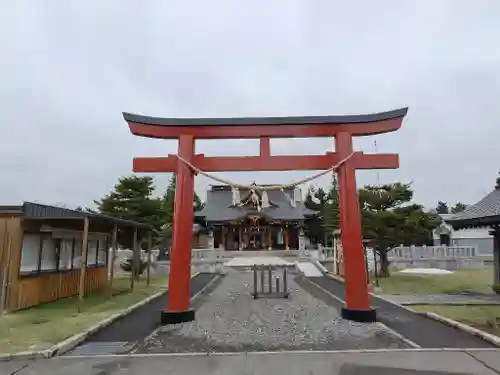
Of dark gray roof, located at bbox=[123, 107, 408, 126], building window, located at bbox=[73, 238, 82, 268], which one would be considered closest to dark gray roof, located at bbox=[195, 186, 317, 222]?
building window, located at bbox=[73, 238, 82, 268]

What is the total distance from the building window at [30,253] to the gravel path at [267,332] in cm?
528

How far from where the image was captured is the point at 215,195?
1764 inches

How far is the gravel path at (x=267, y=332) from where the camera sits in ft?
22.4

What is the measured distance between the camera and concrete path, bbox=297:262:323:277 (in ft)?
76.3

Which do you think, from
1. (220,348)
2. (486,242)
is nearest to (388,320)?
(220,348)

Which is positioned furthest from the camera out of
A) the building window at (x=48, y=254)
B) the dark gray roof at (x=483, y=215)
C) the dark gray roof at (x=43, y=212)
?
the dark gray roof at (x=483, y=215)

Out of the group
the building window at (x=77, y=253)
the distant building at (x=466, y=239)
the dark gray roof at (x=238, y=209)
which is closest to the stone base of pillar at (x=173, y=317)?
the building window at (x=77, y=253)

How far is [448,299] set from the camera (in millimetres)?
12484

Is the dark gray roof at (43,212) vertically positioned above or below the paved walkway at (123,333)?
above

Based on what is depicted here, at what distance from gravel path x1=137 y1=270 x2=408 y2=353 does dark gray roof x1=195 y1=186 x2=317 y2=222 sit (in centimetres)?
2743

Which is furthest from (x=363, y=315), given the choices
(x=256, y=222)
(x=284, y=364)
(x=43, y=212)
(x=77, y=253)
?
(x=256, y=222)

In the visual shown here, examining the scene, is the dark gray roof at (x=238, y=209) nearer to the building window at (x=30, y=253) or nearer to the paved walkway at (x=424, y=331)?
the building window at (x=30, y=253)

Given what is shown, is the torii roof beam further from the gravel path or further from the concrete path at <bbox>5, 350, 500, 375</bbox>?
the concrete path at <bbox>5, 350, 500, 375</bbox>

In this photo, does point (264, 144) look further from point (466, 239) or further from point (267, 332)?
point (466, 239)
